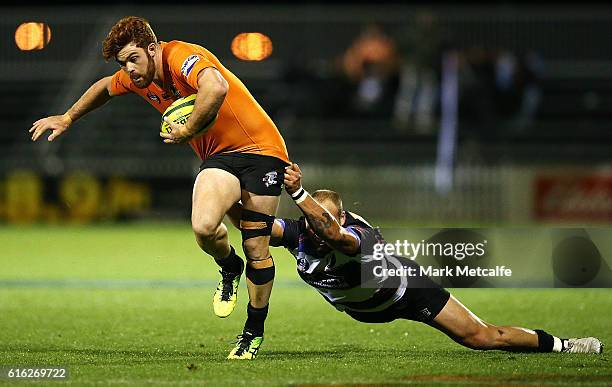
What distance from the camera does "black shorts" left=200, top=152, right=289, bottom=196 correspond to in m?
8.05

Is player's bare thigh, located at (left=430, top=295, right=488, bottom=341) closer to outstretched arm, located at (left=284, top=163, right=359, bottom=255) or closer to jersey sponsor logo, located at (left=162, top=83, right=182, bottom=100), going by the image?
outstretched arm, located at (left=284, top=163, right=359, bottom=255)

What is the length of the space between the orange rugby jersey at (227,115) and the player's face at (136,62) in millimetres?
118

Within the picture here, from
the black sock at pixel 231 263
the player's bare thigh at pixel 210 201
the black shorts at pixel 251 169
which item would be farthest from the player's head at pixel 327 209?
the black sock at pixel 231 263

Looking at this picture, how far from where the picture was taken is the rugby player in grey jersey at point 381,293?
25.5 ft

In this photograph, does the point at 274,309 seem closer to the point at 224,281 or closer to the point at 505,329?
the point at 224,281

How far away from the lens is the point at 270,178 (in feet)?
26.6

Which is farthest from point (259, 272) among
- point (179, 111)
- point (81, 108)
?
point (81, 108)

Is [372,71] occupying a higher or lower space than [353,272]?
lower

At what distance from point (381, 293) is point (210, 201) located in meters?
1.34

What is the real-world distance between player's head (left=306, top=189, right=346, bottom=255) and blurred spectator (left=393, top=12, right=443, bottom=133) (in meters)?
14.0

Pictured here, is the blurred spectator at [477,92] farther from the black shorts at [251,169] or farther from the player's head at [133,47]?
the player's head at [133,47]

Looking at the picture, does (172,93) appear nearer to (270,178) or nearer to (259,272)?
(270,178)

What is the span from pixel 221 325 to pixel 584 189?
12.0 m

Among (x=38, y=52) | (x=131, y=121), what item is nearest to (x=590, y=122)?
(x=131, y=121)
